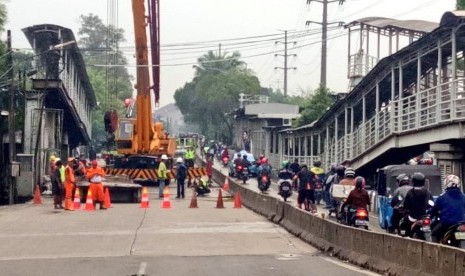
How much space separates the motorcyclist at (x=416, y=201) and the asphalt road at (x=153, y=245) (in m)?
1.48

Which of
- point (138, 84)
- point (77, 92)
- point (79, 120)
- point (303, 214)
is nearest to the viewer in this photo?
point (303, 214)

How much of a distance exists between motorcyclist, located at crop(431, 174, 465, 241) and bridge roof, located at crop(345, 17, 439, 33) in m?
26.1

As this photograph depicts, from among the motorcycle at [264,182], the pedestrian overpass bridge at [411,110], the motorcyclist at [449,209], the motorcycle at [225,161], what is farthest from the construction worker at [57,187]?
the motorcycle at [225,161]

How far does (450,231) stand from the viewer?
606 inches

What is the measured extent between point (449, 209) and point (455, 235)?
44cm

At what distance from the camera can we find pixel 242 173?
5191 centimetres

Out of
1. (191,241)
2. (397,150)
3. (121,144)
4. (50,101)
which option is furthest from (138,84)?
(191,241)

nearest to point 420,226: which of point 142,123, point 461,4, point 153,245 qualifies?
point 153,245

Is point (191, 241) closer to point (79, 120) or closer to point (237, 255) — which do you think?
point (237, 255)

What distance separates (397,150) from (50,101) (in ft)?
71.9

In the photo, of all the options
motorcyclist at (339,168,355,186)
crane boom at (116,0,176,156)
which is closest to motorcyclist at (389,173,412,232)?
motorcyclist at (339,168,355,186)

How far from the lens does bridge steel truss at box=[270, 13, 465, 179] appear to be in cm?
2917

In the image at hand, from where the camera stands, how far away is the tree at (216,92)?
110938 mm

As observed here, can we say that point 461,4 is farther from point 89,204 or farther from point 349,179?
point 349,179
